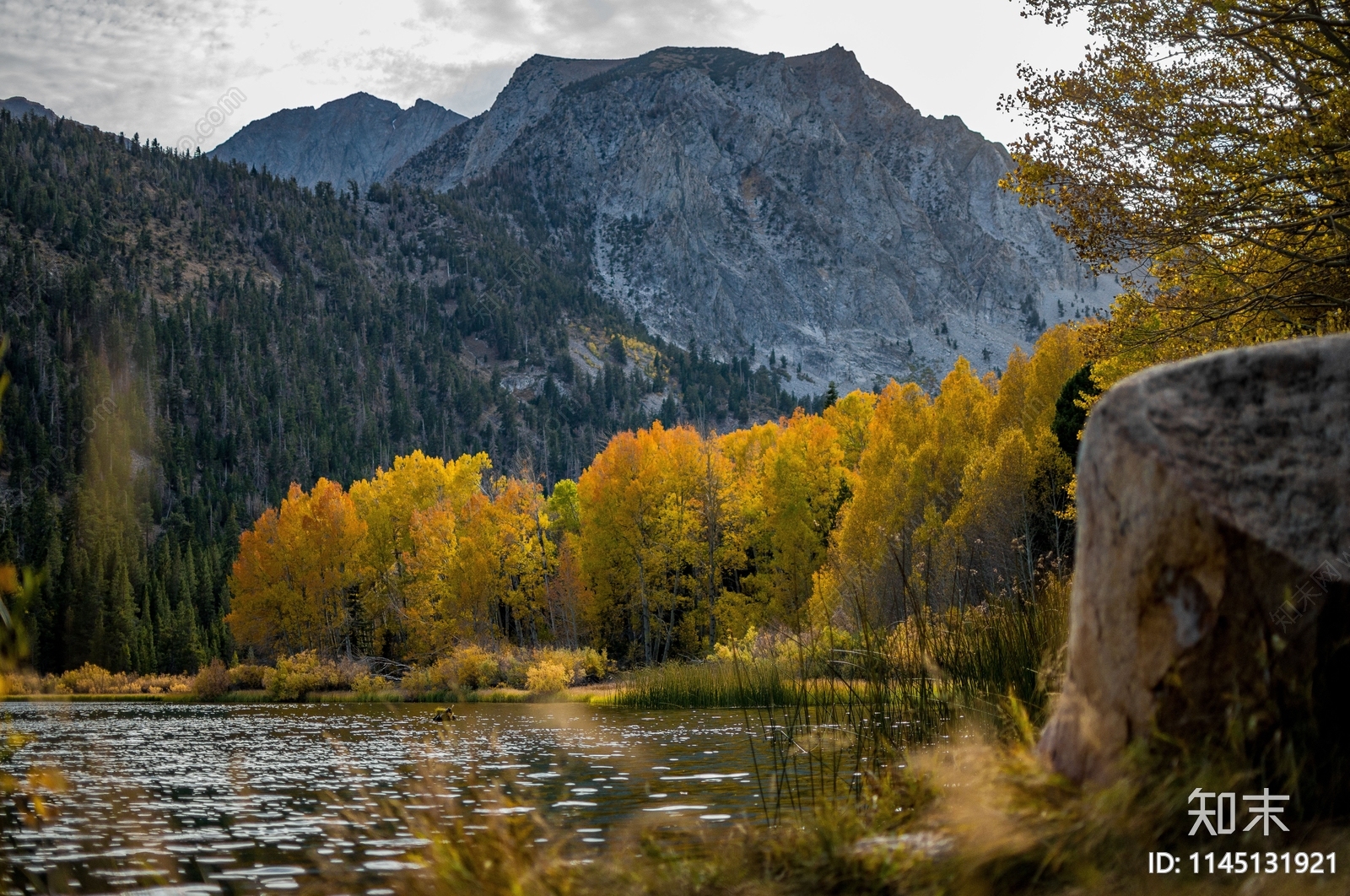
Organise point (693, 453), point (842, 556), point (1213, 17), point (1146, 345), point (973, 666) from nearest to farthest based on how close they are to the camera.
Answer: point (973, 666) → point (1213, 17) → point (1146, 345) → point (842, 556) → point (693, 453)

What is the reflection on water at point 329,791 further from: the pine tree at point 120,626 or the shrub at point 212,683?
the pine tree at point 120,626

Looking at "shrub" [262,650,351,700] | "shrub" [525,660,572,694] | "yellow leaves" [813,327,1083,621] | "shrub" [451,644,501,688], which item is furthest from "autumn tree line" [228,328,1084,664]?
"shrub" [525,660,572,694]

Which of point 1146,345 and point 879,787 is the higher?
point 1146,345

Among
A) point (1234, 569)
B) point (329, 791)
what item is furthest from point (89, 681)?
point (1234, 569)

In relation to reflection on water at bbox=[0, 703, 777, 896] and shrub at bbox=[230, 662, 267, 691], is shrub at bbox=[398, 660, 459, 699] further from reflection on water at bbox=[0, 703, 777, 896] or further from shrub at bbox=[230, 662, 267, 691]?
reflection on water at bbox=[0, 703, 777, 896]

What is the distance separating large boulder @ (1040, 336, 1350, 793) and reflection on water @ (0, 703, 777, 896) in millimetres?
3316

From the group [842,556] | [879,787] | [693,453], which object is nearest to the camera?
[879,787]

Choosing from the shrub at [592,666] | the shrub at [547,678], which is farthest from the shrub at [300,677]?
the shrub at [547,678]

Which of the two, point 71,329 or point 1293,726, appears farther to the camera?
point 71,329

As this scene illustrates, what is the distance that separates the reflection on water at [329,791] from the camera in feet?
29.8

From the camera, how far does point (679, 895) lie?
4.21 metres

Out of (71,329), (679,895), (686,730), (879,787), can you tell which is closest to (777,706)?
(686,730)

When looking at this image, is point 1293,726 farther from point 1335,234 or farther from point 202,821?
point 202,821

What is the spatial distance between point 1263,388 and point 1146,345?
10797 mm
